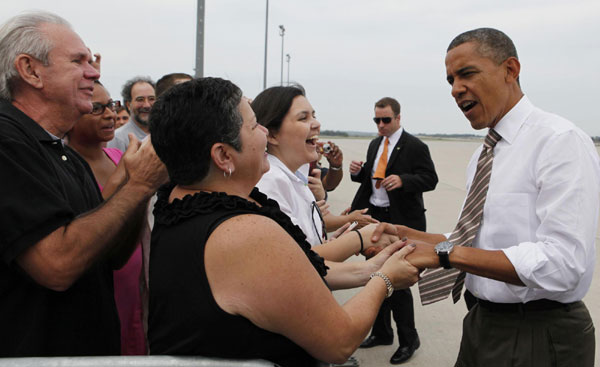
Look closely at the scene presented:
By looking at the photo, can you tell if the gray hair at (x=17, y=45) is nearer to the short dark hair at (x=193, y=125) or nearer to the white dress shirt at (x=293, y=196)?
the short dark hair at (x=193, y=125)

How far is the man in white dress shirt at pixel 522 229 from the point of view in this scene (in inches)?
77.9

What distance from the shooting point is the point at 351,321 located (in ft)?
5.37

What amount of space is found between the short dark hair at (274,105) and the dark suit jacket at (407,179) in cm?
271

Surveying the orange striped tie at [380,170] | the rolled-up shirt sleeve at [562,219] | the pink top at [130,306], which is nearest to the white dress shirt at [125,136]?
the pink top at [130,306]

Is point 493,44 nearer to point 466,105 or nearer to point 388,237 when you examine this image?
point 466,105

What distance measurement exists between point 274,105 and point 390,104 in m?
3.39

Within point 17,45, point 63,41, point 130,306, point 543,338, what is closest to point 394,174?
point 543,338

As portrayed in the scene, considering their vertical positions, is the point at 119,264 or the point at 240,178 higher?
the point at 240,178

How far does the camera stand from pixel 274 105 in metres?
2.84

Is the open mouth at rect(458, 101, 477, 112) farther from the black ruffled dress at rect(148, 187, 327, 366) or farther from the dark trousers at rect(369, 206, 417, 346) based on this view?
the dark trousers at rect(369, 206, 417, 346)

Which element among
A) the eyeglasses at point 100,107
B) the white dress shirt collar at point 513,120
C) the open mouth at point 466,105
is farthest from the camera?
the eyeglasses at point 100,107

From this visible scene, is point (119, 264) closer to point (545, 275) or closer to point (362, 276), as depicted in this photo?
point (362, 276)

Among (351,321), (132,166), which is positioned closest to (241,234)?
(351,321)

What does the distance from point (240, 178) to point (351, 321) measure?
65cm
